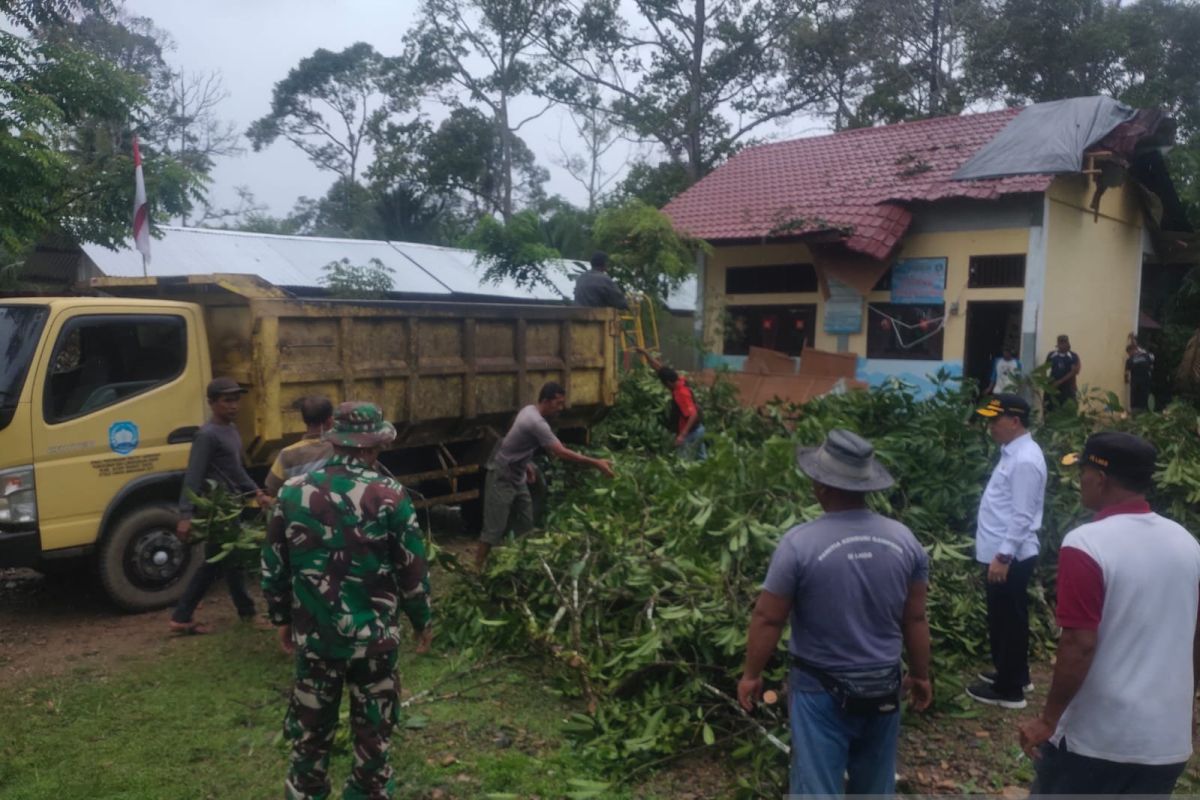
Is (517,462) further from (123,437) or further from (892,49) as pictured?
(892,49)

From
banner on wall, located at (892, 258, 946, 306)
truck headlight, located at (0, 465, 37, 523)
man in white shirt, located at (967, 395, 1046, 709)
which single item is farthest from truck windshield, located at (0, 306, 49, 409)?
banner on wall, located at (892, 258, 946, 306)

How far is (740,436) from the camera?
9.57 m

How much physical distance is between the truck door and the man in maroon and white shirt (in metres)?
5.84

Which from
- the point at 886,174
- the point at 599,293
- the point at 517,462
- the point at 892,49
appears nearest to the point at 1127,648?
the point at 517,462

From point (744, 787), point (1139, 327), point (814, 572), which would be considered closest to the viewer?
point (814, 572)

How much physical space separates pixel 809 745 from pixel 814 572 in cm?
58

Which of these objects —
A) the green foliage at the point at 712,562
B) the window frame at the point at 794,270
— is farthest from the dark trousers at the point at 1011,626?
the window frame at the point at 794,270

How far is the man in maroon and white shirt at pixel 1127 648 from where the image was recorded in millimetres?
2836

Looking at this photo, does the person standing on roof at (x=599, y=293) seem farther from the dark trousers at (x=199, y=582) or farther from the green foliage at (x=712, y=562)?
the dark trousers at (x=199, y=582)

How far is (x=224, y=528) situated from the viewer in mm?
6004

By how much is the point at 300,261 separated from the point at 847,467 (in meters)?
17.3

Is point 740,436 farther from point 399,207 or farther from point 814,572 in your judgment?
point 399,207

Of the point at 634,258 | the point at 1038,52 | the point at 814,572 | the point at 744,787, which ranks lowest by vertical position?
the point at 744,787

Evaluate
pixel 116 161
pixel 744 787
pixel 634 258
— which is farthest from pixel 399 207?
pixel 744 787
